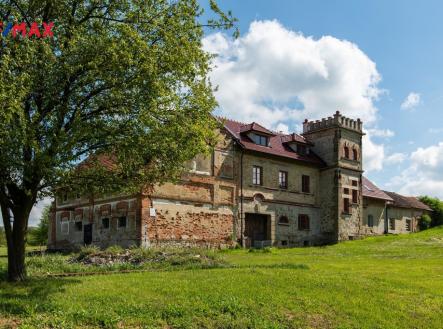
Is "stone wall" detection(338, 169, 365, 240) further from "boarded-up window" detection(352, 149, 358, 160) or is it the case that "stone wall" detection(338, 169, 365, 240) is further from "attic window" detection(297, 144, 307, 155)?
"attic window" detection(297, 144, 307, 155)

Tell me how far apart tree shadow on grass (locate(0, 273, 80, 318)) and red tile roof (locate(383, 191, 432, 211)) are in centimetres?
4196

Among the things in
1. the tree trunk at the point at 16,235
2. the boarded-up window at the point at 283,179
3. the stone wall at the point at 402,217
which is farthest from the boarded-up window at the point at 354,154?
the tree trunk at the point at 16,235

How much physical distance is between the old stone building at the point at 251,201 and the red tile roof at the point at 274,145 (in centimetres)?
11

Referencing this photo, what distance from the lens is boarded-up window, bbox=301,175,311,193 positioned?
40.2 metres

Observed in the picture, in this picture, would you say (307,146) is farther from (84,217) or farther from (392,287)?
(392,287)

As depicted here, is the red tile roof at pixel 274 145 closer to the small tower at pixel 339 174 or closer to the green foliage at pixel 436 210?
the small tower at pixel 339 174

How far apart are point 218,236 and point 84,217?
9688 mm

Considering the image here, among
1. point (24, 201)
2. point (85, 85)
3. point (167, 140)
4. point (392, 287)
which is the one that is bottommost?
point (392, 287)

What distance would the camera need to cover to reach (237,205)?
34.8 metres

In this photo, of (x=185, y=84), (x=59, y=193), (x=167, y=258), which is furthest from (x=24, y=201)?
(x=167, y=258)

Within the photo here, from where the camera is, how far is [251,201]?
117 feet

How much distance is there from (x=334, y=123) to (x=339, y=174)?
4.29 m

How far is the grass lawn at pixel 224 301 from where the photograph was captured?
1033 cm

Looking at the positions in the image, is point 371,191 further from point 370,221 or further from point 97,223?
point 97,223
